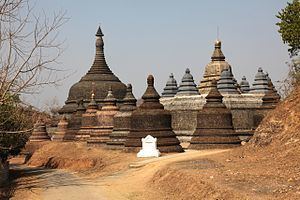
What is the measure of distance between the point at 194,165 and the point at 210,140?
8907 millimetres

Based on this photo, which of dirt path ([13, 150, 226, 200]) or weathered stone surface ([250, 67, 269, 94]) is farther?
weathered stone surface ([250, 67, 269, 94])

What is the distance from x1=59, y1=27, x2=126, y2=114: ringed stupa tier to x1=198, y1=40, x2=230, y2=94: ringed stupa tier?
9.05 m

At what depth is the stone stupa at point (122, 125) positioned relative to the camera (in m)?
27.8

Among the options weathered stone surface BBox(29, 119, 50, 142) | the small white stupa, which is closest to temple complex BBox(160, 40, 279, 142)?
the small white stupa

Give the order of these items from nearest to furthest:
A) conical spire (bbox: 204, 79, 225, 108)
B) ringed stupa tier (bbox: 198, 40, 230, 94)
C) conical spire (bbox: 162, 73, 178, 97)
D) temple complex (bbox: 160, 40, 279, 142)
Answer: conical spire (bbox: 204, 79, 225, 108)
temple complex (bbox: 160, 40, 279, 142)
ringed stupa tier (bbox: 198, 40, 230, 94)
conical spire (bbox: 162, 73, 178, 97)

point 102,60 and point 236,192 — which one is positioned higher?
point 102,60

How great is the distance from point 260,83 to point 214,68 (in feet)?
13.2

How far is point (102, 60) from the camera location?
4709 cm

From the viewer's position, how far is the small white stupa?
913 inches

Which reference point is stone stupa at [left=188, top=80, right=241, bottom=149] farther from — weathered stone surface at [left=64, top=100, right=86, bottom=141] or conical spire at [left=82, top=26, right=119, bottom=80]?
conical spire at [left=82, top=26, right=119, bottom=80]

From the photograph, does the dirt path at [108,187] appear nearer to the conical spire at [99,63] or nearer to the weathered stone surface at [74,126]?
the weathered stone surface at [74,126]

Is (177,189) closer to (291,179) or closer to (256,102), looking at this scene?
(291,179)

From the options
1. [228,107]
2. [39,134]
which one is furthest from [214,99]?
[39,134]

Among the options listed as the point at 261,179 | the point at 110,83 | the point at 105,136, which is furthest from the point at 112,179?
the point at 110,83
